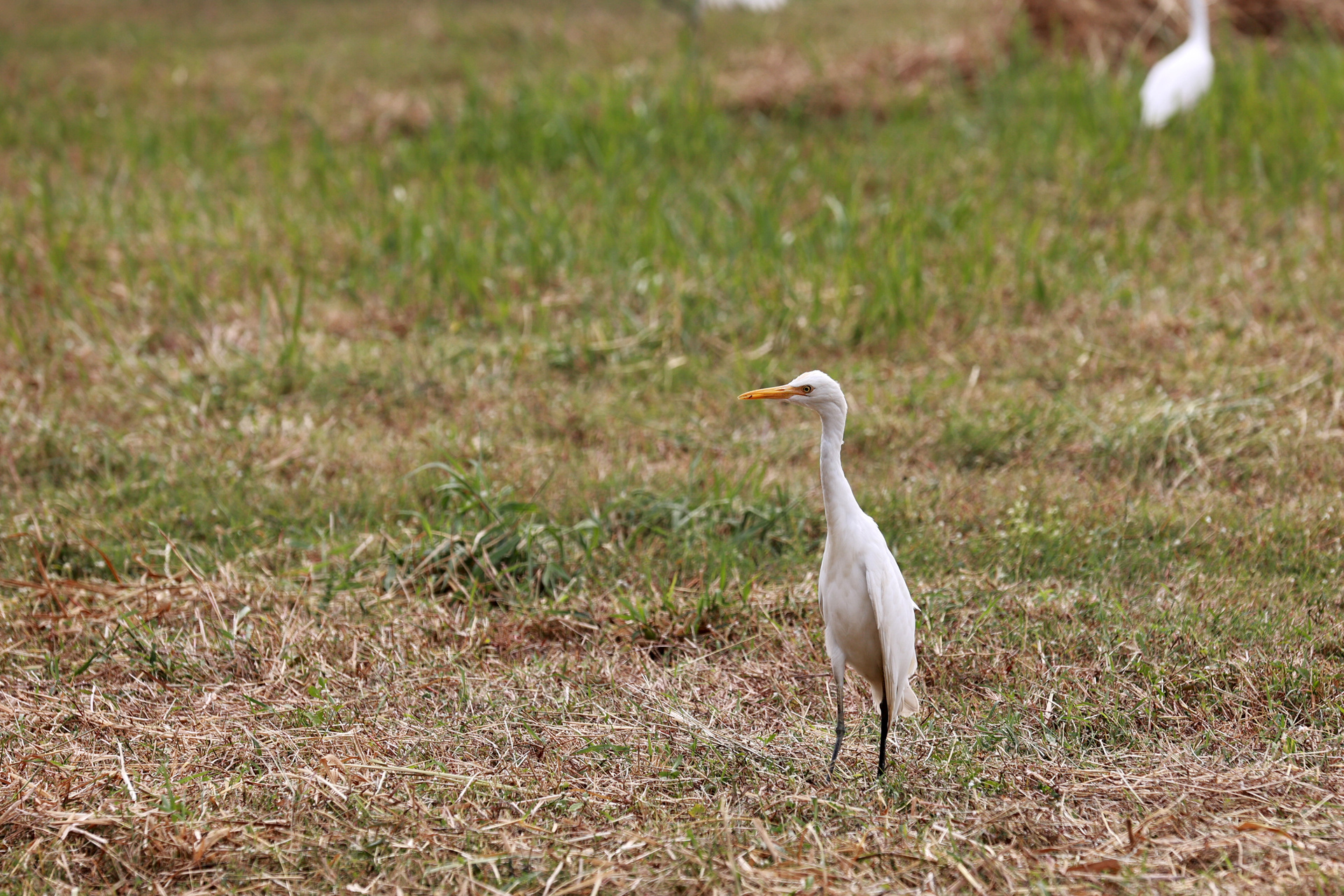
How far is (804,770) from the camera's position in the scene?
265 centimetres

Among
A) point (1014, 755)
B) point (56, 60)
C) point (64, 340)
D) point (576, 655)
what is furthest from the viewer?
point (56, 60)

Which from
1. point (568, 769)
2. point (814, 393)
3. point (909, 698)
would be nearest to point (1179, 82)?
point (814, 393)

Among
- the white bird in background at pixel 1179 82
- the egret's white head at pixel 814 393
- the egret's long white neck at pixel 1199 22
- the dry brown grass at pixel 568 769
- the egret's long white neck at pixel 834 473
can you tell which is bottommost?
the dry brown grass at pixel 568 769

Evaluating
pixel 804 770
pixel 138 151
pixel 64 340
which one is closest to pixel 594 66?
pixel 138 151

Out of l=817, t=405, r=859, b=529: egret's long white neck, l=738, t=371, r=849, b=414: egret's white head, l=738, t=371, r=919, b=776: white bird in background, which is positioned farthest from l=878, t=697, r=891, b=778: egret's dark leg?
l=738, t=371, r=849, b=414: egret's white head

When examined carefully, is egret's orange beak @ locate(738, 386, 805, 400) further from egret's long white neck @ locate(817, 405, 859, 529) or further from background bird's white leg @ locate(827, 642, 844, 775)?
background bird's white leg @ locate(827, 642, 844, 775)

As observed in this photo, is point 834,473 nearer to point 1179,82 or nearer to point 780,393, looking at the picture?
point 780,393

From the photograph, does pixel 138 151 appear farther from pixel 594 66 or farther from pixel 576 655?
pixel 576 655

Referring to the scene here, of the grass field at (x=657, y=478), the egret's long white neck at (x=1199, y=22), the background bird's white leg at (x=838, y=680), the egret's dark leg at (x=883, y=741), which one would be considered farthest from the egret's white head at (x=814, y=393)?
the egret's long white neck at (x=1199, y=22)

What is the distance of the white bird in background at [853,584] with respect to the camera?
251 cm

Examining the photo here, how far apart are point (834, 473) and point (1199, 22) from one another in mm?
5690

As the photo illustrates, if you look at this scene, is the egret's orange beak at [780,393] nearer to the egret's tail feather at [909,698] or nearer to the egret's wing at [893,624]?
the egret's wing at [893,624]

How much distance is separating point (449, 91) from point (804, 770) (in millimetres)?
6295

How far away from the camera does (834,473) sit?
2553 mm
